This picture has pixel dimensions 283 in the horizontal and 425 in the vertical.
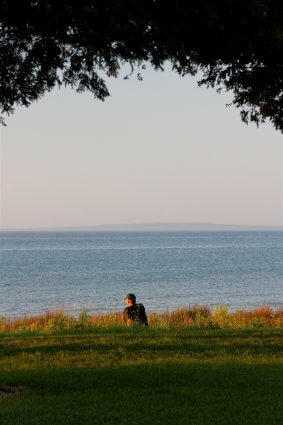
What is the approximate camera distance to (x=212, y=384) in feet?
37.4

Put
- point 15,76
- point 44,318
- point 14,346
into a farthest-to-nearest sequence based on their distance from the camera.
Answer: point 44,318
point 14,346
point 15,76

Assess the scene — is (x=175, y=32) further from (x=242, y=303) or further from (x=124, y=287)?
(x=124, y=287)

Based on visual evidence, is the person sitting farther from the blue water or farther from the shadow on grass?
the blue water

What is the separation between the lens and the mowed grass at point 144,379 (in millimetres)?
9484

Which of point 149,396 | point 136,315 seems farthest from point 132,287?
point 149,396

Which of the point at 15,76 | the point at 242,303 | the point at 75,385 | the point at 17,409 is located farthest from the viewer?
the point at 242,303

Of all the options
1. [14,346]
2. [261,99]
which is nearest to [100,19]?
[261,99]

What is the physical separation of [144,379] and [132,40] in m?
5.68

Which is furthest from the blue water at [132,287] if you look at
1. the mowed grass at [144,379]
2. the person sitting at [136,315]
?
the mowed grass at [144,379]

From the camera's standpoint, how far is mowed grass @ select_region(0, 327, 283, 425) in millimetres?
9484

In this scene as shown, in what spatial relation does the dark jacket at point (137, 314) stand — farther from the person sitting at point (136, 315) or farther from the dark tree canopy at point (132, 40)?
the dark tree canopy at point (132, 40)

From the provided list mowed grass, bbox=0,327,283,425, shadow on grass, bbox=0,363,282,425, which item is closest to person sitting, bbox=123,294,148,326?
mowed grass, bbox=0,327,283,425

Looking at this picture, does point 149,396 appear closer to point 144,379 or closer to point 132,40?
point 144,379

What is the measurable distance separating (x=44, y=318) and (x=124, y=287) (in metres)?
41.8
